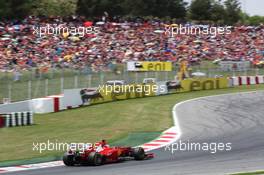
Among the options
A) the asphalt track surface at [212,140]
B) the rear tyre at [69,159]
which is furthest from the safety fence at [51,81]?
the rear tyre at [69,159]

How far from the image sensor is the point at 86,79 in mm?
27859

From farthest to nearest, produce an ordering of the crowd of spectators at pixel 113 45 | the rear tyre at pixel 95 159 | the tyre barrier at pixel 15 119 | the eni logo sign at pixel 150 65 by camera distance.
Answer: the eni logo sign at pixel 150 65, the crowd of spectators at pixel 113 45, the tyre barrier at pixel 15 119, the rear tyre at pixel 95 159

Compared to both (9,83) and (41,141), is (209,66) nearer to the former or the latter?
(9,83)

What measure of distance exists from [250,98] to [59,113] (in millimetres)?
9906

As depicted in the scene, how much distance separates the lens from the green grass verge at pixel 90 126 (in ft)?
55.6

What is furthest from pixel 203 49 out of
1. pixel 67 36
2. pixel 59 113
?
pixel 59 113

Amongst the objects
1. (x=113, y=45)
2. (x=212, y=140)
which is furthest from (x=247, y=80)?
(x=212, y=140)

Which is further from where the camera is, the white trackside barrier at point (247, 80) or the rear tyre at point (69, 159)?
the white trackside barrier at point (247, 80)

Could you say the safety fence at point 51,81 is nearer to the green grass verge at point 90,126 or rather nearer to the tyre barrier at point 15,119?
the green grass verge at point 90,126

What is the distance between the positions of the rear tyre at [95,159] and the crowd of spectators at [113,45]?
15.7 metres

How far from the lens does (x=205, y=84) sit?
115 ft

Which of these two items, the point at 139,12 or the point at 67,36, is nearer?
the point at 67,36

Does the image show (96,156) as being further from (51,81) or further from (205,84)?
(205,84)

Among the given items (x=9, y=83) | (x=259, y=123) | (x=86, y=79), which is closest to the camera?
(x=259, y=123)
